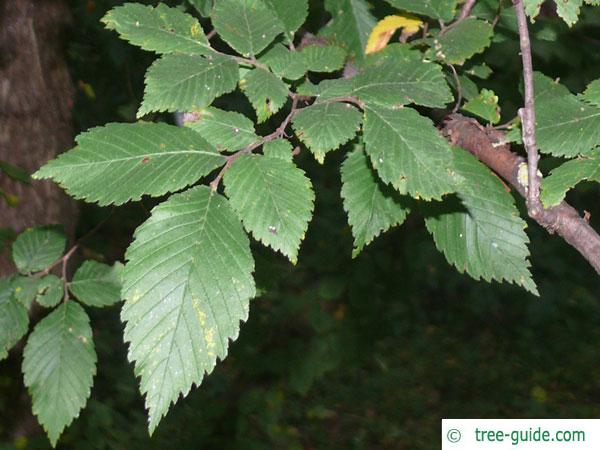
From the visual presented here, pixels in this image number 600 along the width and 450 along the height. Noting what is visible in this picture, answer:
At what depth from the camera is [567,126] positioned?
0.96 metres

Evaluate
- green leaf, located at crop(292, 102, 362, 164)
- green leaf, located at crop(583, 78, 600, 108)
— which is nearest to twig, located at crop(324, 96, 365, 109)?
green leaf, located at crop(292, 102, 362, 164)

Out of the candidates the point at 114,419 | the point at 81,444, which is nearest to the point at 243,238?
the point at 81,444

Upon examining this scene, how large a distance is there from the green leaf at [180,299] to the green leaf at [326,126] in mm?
160

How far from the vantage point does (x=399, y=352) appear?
15.1 feet

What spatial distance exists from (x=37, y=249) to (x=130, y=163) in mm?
799

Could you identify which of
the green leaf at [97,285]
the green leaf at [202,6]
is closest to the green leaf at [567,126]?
the green leaf at [202,6]

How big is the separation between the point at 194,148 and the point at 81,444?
2499 millimetres

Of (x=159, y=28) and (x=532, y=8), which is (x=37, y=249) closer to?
(x=159, y=28)

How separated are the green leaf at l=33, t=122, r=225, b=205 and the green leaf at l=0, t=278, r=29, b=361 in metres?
0.58

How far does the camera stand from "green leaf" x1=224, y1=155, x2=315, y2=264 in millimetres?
866

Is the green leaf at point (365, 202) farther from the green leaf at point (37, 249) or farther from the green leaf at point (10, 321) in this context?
the green leaf at point (37, 249)

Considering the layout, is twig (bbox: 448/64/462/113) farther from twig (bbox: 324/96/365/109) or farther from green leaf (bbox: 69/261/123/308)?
green leaf (bbox: 69/261/123/308)

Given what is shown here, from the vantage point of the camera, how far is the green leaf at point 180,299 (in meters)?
0.80

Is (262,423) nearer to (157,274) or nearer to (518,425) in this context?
(518,425)
